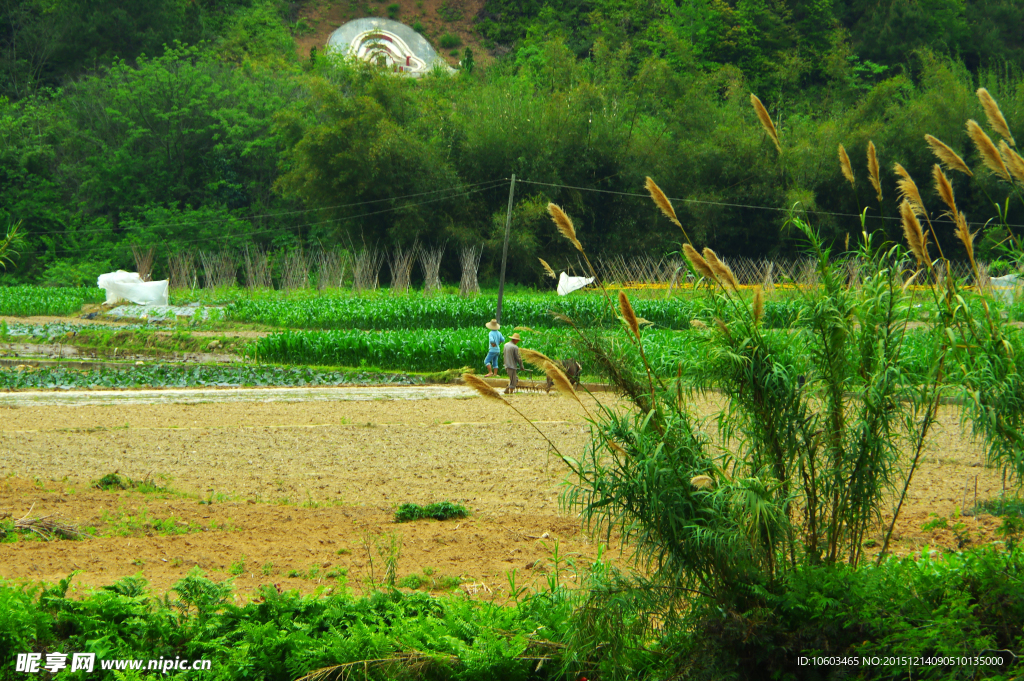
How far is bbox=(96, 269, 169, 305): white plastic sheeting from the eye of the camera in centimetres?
3203

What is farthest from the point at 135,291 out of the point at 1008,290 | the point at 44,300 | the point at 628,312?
the point at 1008,290

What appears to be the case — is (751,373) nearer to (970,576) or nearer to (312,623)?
(970,576)

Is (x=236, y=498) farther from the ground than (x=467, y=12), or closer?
closer

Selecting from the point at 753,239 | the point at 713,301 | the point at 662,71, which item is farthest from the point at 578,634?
the point at 662,71

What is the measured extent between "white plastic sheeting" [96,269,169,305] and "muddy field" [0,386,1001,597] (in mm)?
18646

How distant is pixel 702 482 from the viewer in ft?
12.9

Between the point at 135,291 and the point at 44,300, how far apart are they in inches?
182

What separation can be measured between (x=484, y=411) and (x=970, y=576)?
1017 cm

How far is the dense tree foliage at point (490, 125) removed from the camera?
4222cm

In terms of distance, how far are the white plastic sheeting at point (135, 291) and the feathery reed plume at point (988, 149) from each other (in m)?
31.4

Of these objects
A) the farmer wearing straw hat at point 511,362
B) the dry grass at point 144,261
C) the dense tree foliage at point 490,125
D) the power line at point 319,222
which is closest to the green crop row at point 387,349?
the farmer wearing straw hat at point 511,362

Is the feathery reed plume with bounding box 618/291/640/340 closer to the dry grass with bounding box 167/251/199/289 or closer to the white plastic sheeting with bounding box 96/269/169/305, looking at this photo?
the white plastic sheeting with bounding box 96/269/169/305

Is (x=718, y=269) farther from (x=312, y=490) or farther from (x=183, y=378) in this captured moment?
(x=183, y=378)

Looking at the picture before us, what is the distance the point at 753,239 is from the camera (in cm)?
4494
